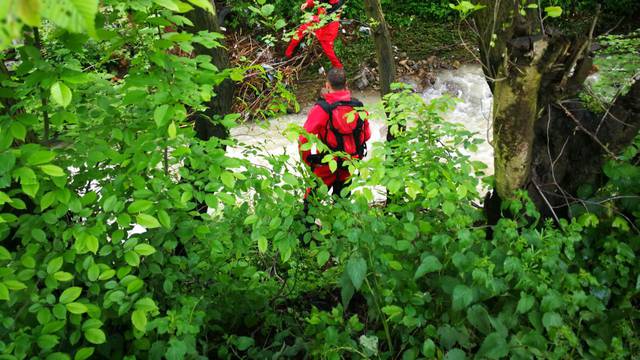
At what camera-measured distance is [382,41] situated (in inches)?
192

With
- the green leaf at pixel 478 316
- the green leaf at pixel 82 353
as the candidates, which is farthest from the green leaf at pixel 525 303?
the green leaf at pixel 82 353

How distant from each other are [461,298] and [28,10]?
1.86 meters

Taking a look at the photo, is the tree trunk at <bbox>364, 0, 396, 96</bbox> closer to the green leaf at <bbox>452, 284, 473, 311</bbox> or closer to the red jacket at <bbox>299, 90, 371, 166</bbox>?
the red jacket at <bbox>299, 90, 371, 166</bbox>

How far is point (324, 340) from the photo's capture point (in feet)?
8.06

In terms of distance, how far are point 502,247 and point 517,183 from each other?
616mm

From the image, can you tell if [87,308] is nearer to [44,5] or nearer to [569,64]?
[44,5]

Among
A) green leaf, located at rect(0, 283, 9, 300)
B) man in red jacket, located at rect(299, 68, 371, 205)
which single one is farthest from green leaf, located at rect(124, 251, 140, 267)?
man in red jacket, located at rect(299, 68, 371, 205)

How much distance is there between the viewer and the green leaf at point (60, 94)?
4.97ft

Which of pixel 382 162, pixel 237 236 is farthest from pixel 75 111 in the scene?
pixel 382 162

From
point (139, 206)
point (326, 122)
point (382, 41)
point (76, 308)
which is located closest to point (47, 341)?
point (76, 308)

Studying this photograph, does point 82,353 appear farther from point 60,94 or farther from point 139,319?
point 60,94

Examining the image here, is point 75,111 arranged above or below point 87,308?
above

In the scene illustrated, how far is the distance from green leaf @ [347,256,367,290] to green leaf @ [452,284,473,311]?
41 centimetres

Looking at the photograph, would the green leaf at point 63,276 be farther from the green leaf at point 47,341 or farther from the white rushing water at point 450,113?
the white rushing water at point 450,113
